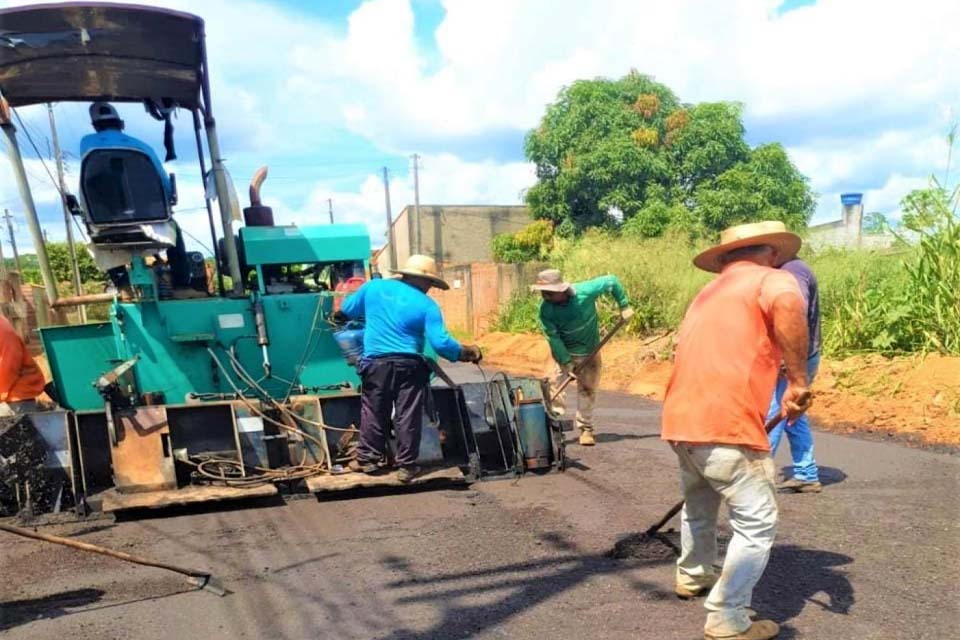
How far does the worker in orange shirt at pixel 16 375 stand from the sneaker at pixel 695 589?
527 cm

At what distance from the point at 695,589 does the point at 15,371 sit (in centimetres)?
542

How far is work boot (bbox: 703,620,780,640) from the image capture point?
3157mm

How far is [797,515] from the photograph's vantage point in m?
5.00

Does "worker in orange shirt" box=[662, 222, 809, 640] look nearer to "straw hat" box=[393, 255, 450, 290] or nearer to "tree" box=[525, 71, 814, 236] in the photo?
"straw hat" box=[393, 255, 450, 290]

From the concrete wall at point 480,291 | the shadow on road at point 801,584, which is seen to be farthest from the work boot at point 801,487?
the concrete wall at point 480,291

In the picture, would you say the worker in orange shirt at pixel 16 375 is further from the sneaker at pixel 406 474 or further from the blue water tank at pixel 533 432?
the blue water tank at pixel 533 432

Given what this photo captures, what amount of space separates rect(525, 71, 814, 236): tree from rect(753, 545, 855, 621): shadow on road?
18073 mm

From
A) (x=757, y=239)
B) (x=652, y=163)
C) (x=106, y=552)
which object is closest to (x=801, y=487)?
(x=757, y=239)

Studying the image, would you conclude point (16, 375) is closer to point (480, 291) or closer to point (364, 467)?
point (364, 467)

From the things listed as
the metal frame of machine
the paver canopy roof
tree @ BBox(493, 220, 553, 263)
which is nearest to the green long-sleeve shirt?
the metal frame of machine

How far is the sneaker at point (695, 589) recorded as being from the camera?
3648 mm

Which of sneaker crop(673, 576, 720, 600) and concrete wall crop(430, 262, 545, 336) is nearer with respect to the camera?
sneaker crop(673, 576, 720, 600)

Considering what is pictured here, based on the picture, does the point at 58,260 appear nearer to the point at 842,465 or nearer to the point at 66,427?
the point at 66,427

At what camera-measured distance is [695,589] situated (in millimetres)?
3664
